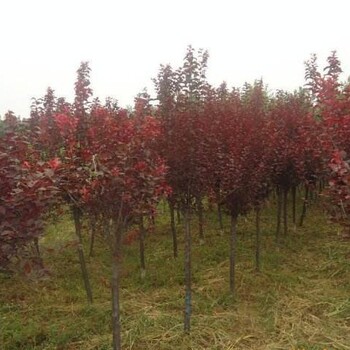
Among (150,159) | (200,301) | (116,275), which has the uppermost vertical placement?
(150,159)

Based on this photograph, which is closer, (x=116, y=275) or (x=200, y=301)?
(x=116, y=275)

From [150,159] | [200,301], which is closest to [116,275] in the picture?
[150,159]

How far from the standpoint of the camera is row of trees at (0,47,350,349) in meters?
4.65

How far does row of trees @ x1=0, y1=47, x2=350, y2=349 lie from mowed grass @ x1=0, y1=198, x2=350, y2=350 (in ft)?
2.04

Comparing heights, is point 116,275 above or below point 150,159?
below

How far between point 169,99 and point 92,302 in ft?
14.9

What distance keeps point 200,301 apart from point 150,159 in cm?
407

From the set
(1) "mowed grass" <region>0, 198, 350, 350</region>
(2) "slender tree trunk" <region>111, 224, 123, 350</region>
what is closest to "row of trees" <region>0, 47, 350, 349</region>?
(2) "slender tree trunk" <region>111, 224, 123, 350</region>

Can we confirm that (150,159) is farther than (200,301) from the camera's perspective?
No

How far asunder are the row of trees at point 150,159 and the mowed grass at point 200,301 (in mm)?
621

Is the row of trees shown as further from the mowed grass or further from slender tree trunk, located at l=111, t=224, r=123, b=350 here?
the mowed grass

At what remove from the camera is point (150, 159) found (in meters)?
6.07

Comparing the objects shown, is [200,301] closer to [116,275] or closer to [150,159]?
[116,275]

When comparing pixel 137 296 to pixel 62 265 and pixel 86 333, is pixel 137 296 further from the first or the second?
pixel 62 265
